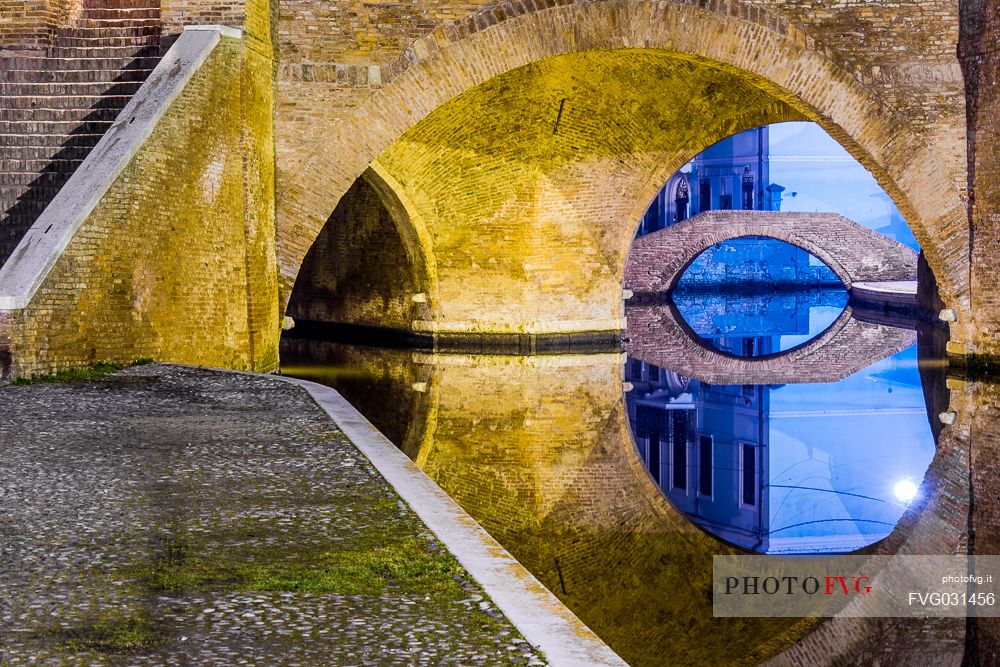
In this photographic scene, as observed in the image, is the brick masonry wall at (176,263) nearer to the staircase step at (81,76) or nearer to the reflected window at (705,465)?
the staircase step at (81,76)

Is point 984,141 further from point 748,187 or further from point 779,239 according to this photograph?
point 748,187

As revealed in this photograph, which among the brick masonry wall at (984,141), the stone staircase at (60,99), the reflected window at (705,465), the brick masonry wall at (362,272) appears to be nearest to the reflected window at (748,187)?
the brick masonry wall at (362,272)

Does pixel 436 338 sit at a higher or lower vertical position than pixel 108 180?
lower

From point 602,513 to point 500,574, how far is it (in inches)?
128

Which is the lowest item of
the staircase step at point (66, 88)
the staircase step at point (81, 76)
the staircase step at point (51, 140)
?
the staircase step at point (51, 140)

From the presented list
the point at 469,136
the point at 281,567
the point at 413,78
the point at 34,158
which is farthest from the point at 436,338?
the point at 281,567

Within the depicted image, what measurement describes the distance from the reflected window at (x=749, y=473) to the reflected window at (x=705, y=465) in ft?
0.66

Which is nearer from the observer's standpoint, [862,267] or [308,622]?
[308,622]

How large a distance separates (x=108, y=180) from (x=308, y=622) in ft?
16.1

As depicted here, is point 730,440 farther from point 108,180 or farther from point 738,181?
point 738,181

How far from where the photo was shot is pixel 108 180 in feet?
23.1

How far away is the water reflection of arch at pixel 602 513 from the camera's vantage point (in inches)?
161

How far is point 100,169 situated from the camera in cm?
718

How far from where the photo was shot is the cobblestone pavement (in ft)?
8.35
